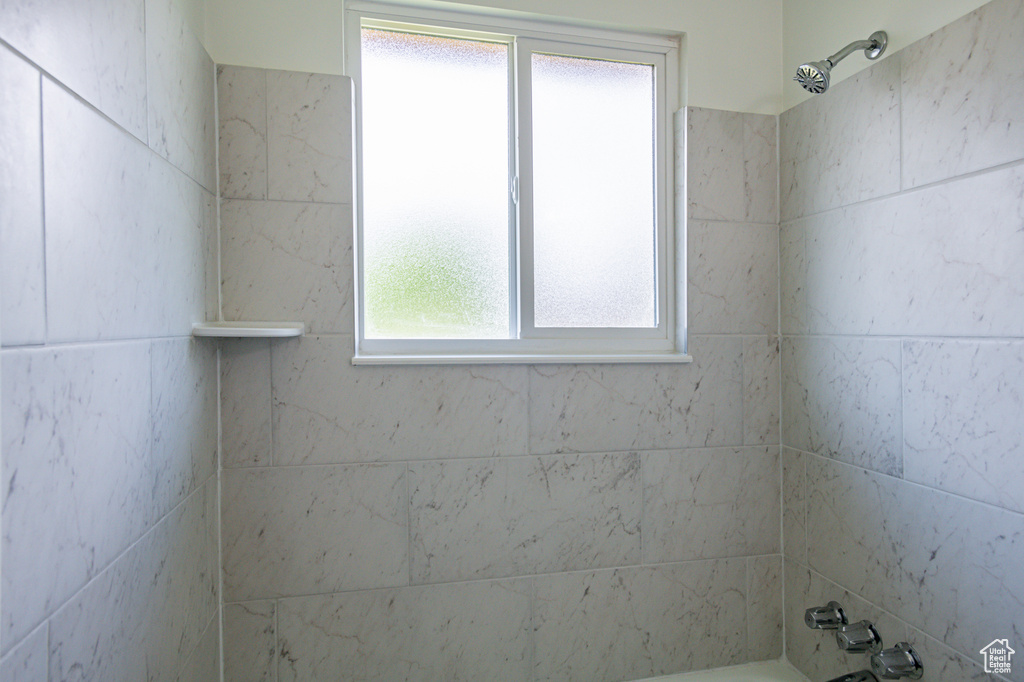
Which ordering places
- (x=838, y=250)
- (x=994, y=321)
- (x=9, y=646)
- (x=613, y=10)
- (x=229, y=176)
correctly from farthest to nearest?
(x=613, y=10), (x=838, y=250), (x=229, y=176), (x=994, y=321), (x=9, y=646)

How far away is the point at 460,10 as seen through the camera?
1.56 meters

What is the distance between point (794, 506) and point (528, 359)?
93 cm

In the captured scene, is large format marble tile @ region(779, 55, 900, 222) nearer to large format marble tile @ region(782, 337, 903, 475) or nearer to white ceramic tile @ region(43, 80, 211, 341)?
large format marble tile @ region(782, 337, 903, 475)

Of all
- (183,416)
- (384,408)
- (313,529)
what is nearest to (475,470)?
(384,408)

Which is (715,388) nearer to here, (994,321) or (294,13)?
(994,321)

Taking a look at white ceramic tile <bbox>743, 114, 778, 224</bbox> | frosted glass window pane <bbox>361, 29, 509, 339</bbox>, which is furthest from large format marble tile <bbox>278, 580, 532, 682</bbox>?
white ceramic tile <bbox>743, 114, 778, 224</bbox>

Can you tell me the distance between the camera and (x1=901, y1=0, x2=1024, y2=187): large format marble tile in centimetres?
108

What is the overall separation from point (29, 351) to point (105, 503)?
11.7 inches

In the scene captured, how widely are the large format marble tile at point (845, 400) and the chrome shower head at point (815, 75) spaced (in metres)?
0.64

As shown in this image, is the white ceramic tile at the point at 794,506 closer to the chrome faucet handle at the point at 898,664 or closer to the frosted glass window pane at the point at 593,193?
the chrome faucet handle at the point at 898,664

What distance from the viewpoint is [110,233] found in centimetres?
87

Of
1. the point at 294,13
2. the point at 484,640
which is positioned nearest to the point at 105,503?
the point at 484,640

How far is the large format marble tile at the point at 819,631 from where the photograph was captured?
1.38 m

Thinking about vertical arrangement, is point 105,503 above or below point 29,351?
below
